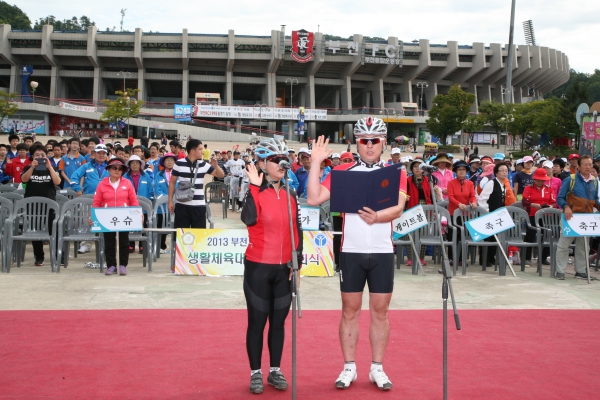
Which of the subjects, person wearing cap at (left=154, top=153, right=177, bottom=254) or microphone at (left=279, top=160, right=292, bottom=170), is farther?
person wearing cap at (left=154, top=153, right=177, bottom=254)

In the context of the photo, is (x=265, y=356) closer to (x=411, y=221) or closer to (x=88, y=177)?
(x=411, y=221)

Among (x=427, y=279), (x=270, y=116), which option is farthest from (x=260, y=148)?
(x=270, y=116)

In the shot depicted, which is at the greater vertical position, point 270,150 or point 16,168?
point 16,168

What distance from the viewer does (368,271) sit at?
18.0ft

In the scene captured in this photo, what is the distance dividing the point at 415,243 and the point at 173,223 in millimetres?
4382

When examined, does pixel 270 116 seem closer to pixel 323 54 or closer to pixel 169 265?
pixel 323 54

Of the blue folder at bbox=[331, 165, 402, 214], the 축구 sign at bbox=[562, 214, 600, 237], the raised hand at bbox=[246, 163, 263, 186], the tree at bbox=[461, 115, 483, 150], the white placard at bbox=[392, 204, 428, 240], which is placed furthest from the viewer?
the tree at bbox=[461, 115, 483, 150]

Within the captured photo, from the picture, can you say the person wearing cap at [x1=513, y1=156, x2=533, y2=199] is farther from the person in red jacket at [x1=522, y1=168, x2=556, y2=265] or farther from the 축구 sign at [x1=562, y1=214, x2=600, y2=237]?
the 축구 sign at [x1=562, y1=214, x2=600, y2=237]

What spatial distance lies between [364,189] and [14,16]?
141692 mm

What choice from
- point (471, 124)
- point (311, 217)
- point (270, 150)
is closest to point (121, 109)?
point (471, 124)

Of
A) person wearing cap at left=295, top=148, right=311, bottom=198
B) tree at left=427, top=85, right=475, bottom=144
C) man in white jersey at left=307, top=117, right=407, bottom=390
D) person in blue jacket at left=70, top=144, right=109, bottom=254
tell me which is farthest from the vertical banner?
man in white jersey at left=307, top=117, right=407, bottom=390

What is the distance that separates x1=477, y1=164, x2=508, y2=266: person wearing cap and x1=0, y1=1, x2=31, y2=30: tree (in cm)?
12984

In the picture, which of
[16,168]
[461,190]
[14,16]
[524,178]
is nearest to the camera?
[461,190]

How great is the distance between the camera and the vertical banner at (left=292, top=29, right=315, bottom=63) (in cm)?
8159
